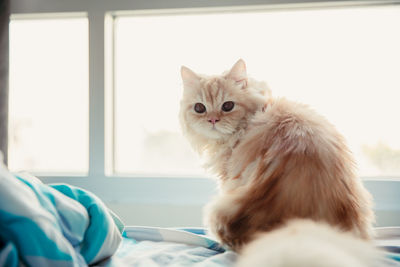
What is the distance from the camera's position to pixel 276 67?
2.04 m

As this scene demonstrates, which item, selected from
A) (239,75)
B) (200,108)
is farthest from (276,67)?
(200,108)

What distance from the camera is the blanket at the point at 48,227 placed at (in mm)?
649

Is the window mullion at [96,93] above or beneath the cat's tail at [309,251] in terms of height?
above

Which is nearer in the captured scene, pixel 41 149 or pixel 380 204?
pixel 380 204

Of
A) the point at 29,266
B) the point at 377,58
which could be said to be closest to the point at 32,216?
the point at 29,266

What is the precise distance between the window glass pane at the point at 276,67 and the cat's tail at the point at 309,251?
1.32 metres

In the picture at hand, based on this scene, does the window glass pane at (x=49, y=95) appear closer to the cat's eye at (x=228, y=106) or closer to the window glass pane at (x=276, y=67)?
the window glass pane at (x=276, y=67)

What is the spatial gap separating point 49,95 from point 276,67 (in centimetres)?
148

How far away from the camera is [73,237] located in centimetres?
75

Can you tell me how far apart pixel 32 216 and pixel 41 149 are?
1795mm

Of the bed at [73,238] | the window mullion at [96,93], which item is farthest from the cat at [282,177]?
the window mullion at [96,93]

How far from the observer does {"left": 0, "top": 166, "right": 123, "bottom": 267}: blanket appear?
2.13 feet

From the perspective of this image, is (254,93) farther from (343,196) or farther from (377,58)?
(377,58)

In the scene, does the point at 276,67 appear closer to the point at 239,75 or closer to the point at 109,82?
the point at 239,75
